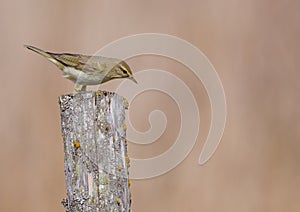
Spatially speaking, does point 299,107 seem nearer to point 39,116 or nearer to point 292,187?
point 292,187

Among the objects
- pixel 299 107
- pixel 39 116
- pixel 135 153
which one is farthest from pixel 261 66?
pixel 39 116

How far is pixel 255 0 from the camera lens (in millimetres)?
2322

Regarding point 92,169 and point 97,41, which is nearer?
point 92,169

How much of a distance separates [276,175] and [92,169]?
124cm

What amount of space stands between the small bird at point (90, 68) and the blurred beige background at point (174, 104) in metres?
0.91

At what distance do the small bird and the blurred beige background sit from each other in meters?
0.91

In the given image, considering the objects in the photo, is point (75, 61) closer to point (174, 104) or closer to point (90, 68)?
point (90, 68)

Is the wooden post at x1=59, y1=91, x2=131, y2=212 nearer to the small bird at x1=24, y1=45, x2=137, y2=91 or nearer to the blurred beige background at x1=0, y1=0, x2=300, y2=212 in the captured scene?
the small bird at x1=24, y1=45, x2=137, y2=91

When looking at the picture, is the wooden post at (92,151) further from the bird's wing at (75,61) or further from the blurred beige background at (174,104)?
the blurred beige background at (174,104)

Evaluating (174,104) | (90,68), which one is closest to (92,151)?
(90,68)

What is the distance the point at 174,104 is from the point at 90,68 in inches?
38.5

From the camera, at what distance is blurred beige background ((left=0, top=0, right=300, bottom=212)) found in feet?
7.36

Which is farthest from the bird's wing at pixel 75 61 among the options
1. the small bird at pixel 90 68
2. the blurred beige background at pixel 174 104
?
the blurred beige background at pixel 174 104

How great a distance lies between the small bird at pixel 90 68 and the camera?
1.29 metres
